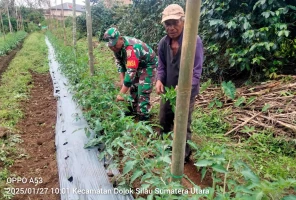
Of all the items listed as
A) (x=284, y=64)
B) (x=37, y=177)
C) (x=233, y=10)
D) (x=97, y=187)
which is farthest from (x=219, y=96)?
(x=37, y=177)

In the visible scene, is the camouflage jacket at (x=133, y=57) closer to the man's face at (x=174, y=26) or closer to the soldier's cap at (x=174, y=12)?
the man's face at (x=174, y=26)

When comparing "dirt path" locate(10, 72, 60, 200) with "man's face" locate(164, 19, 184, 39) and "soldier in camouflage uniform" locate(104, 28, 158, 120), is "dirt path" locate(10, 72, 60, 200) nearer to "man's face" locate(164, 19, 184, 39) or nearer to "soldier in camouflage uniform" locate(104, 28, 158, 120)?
"soldier in camouflage uniform" locate(104, 28, 158, 120)

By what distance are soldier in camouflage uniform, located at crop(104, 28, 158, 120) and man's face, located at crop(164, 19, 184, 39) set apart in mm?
952

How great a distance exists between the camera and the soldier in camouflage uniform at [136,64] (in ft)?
9.73

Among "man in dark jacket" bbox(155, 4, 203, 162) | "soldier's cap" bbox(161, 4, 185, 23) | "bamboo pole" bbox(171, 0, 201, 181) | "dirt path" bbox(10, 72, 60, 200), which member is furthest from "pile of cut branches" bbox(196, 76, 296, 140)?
"dirt path" bbox(10, 72, 60, 200)

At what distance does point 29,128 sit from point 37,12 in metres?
42.1

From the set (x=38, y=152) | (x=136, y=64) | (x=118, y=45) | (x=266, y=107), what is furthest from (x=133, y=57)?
(x=266, y=107)

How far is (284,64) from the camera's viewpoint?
12.3ft

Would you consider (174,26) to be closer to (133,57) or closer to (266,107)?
(133,57)

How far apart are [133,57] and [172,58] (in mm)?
830

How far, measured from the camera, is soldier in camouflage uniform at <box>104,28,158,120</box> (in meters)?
2.96

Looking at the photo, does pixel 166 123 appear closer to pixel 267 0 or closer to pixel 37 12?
pixel 267 0

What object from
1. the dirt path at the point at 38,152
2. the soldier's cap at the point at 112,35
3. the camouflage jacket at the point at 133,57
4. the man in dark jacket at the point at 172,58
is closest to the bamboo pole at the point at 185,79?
the man in dark jacket at the point at 172,58

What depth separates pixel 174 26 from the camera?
80.5 inches
